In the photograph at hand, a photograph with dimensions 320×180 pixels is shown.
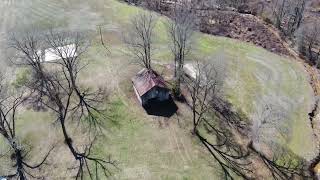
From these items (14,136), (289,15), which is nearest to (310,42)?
(289,15)

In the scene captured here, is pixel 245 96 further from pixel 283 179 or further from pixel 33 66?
pixel 33 66

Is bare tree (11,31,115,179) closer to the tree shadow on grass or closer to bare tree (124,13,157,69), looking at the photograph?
the tree shadow on grass

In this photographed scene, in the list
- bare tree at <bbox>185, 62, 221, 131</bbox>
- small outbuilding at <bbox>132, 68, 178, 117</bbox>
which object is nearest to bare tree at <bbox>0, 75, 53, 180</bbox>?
small outbuilding at <bbox>132, 68, 178, 117</bbox>

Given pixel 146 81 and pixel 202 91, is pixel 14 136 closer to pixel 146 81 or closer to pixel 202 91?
pixel 146 81

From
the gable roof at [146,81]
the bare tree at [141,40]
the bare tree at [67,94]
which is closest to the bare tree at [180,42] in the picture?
the gable roof at [146,81]

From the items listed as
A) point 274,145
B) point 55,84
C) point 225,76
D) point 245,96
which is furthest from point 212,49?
point 55,84

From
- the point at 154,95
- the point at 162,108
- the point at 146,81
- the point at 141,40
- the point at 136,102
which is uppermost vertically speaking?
the point at 141,40

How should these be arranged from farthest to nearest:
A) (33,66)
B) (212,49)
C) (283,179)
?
(212,49) → (33,66) → (283,179)
